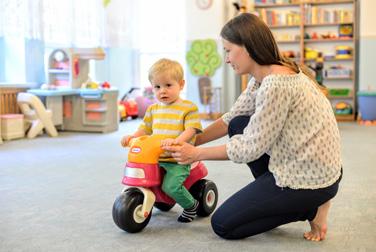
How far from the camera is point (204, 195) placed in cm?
203

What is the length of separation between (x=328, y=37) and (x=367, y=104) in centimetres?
117

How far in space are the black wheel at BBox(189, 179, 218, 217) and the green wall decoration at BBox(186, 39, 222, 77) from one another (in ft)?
15.9

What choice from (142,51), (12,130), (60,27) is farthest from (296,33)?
(12,130)

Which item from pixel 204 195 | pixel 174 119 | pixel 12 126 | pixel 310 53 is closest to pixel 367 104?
pixel 310 53

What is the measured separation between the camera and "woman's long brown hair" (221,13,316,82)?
161 centimetres

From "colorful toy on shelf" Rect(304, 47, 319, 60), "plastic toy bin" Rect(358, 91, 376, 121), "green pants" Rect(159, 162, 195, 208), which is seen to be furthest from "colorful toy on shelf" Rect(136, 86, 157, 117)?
"green pants" Rect(159, 162, 195, 208)

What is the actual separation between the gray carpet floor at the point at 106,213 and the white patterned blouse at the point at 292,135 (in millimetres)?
252

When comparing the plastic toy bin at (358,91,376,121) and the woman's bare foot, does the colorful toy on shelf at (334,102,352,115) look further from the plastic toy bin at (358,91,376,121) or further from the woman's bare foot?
the woman's bare foot

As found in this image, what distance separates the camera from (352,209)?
2.15 metres

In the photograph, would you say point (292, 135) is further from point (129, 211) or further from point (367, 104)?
point (367, 104)

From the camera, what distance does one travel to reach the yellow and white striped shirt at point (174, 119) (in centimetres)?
192

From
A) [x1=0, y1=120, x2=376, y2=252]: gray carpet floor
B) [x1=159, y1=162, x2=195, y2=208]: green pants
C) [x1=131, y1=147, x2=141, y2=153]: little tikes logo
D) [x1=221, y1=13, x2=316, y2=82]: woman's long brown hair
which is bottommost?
[x1=0, y1=120, x2=376, y2=252]: gray carpet floor

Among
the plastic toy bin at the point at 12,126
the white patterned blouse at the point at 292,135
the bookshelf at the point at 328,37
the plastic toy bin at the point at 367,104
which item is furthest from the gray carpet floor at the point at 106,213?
the bookshelf at the point at 328,37

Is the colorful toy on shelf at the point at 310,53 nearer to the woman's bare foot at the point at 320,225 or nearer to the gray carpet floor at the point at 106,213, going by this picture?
the gray carpet floor at the point at 106,213
